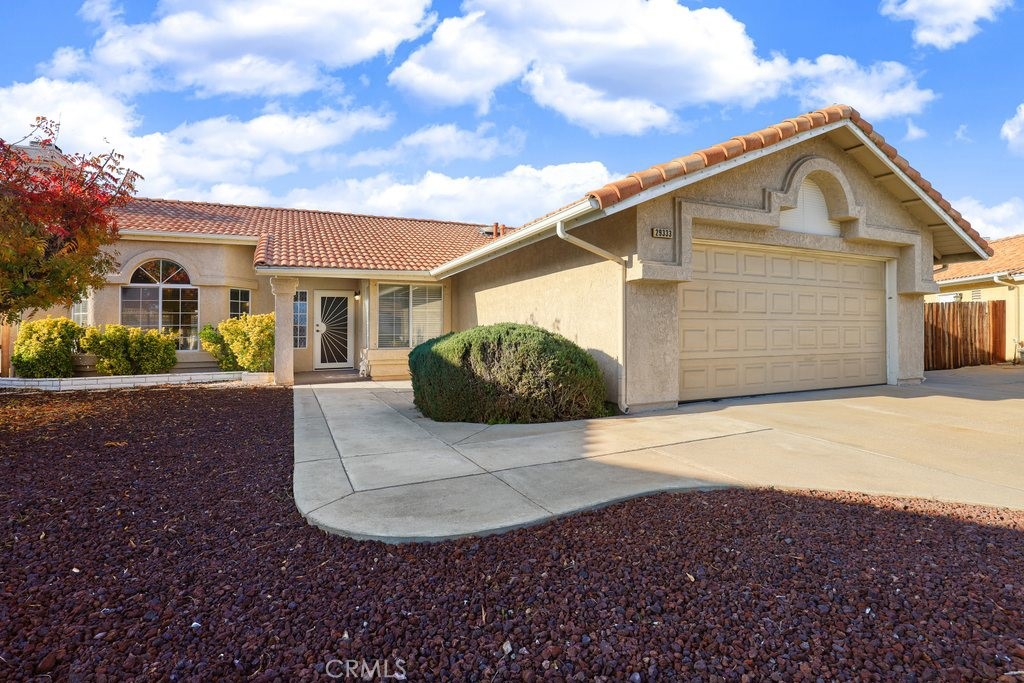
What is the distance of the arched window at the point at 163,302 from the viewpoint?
13980 millimetres

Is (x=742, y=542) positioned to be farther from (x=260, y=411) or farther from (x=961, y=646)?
(x=260, y=411)

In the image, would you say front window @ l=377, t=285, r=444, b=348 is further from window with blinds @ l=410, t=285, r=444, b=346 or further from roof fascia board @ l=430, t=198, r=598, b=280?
roof fascia board @ l=430, t=198, r=598, b=280

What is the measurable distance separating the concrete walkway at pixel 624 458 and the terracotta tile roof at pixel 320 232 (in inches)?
230

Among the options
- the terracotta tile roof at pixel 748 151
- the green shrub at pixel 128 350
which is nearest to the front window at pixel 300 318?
the green shrub at pixel 128 350

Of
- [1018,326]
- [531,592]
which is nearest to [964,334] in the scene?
[1018,326]

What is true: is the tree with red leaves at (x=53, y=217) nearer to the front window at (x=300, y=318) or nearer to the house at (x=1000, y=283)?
the front window at (x=300, y=318)

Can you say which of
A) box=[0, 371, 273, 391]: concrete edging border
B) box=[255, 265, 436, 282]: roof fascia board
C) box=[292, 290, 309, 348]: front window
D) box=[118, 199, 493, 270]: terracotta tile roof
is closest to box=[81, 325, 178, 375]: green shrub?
box=[0, 371, 273, 391]: concrete edging border

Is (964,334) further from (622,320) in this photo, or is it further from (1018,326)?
(622,320)

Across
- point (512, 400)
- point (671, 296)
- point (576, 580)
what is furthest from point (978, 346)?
point (576, 580)

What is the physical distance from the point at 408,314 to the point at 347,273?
232 centimetres

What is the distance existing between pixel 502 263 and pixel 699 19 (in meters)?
5.94

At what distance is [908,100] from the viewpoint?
12141 millimetres

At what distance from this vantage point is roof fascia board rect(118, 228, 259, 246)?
1353cm

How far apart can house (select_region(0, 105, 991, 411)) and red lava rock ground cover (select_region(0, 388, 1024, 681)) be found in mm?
4543
